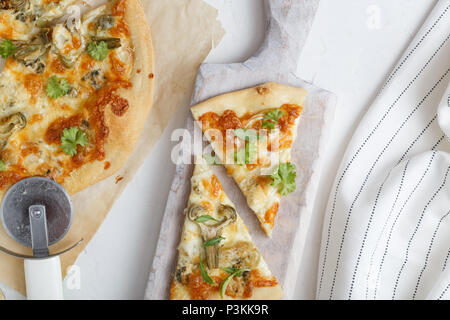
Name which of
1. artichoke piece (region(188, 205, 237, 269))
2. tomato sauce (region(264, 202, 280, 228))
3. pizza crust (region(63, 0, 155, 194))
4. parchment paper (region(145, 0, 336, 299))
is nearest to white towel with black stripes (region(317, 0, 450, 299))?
parchment paper (region(145, 0, 336, 299))

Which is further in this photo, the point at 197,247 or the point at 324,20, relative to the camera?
the point at 324,20

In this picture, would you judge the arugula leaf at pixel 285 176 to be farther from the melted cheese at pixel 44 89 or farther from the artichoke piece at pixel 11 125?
the artichoke piece at pixel 11 125

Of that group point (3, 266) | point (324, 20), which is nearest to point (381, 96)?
point (324, 20)

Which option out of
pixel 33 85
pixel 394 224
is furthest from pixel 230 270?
pixel 33 85

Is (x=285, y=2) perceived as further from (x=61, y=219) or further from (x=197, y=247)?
(x=61, y=219)

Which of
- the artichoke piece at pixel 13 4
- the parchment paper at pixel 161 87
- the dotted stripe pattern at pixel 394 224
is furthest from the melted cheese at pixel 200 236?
the artichoke piece at pixel 13 4

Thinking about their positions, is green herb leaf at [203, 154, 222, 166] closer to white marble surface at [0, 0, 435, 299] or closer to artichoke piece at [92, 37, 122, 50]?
white marble surface at [0, 0, 435, 299]
